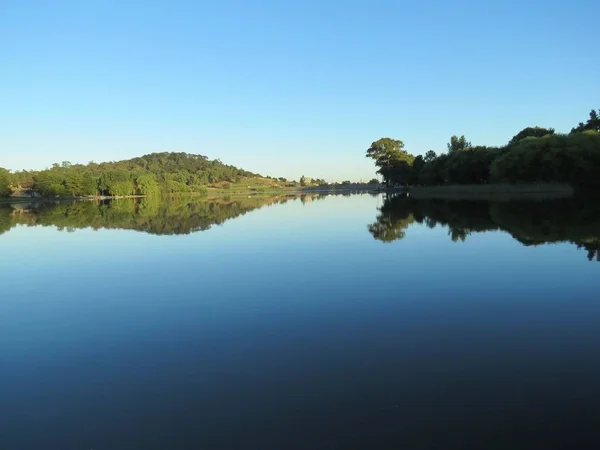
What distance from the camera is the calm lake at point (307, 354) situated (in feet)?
17.2

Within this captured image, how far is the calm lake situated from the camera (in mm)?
5254

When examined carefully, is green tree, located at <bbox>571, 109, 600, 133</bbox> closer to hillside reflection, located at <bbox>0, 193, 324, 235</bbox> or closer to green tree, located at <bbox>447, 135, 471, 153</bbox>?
green tree, located at <bbox>447, 135, 471, 153</bbox>

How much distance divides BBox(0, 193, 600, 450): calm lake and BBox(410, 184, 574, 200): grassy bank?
49.6m

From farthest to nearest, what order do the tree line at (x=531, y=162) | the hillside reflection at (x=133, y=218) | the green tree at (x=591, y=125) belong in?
the green tree at (x=591, y=125) < the tree line at (x=531, y=162) < the hillside reflection at (x=133, y=218)

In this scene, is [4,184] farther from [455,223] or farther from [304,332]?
[304,332]

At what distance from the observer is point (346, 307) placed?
1061 cm

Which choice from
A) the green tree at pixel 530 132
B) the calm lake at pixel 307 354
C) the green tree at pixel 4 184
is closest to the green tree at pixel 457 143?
the green tree at pixel 530 132

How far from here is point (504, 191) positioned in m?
67.2

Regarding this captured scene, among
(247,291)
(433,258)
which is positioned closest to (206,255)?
(247,291)

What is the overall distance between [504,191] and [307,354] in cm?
6779

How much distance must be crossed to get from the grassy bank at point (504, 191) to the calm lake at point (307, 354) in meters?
49.6

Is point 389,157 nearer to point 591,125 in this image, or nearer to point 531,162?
point 591,125

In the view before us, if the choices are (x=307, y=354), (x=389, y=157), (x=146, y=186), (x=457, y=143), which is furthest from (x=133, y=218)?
(x=146, y=186)

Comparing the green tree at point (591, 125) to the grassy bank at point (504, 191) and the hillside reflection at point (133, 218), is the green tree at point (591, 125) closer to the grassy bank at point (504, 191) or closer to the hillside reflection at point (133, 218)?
the grassy bank at point (504, 191)
